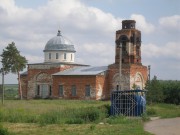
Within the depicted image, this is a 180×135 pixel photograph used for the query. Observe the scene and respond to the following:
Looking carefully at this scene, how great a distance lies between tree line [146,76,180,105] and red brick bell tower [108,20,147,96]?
10.7 feet

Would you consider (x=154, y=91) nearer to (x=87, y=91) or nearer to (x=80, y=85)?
(x=87, y=91)

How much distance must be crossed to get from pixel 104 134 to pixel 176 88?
90.0ft

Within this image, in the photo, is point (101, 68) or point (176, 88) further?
point (101, 68)

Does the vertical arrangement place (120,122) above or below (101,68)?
below

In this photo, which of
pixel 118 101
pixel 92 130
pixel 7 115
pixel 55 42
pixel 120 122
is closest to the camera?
pixel 92 130

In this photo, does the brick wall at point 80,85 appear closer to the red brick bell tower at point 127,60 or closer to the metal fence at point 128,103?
the red brick bell tower at point 127,60

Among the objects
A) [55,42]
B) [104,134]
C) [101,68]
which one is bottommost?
[104,134]

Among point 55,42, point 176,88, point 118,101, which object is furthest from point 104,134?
point 55,42

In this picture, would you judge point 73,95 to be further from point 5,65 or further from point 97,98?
point 5,65

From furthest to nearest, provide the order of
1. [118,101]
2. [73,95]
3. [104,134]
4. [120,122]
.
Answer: [73,95] < [118,101] < [120,122] < [104,134]

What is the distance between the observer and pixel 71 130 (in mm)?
15516

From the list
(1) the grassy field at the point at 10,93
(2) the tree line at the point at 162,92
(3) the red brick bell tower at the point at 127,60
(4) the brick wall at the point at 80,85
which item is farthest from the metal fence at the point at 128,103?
(1) the grassy field at the point at 10,93

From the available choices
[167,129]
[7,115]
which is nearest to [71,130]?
[167,129]

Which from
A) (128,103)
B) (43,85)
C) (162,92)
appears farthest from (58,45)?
(128,103)
